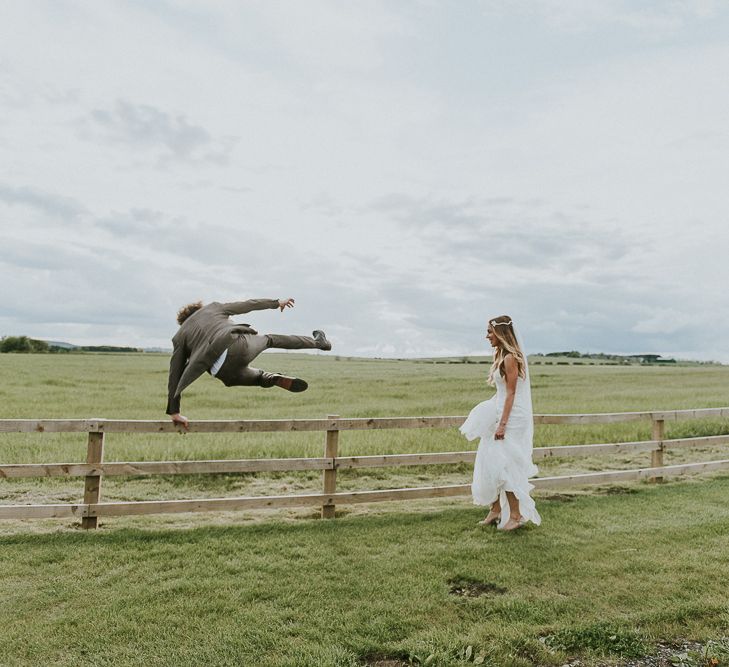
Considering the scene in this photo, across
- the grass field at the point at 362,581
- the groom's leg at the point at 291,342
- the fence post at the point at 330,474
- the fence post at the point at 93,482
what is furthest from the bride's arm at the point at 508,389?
the fence post at the point at 93,482

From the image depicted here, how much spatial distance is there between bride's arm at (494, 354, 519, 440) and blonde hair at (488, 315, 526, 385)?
0.06 metres

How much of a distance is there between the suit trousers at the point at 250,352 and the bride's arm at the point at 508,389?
402cm

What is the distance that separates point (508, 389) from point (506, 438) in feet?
2.00

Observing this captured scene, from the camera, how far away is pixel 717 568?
567 centimetres

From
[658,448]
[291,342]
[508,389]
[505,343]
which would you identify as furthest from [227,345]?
[658,448]

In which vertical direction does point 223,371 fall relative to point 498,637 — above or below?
above

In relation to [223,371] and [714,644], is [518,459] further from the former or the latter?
[223,371]

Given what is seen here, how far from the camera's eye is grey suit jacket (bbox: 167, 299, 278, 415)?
267cm

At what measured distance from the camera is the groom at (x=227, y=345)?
267 centimetres

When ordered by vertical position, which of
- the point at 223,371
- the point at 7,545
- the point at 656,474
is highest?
the point at 223,371

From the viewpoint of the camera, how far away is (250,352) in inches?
105

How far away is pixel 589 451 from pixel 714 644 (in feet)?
15.8

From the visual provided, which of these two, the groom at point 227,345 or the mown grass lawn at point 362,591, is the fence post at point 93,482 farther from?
the groom at point 227,345

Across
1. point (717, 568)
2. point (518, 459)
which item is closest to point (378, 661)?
point (518, 459)
